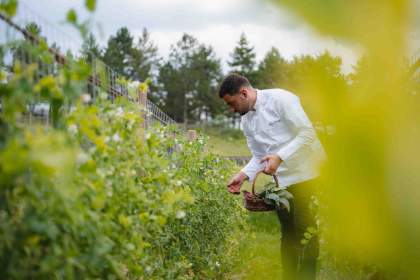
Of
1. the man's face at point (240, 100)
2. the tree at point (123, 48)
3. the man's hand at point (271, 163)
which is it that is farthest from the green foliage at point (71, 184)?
the tree at point (123, 48)

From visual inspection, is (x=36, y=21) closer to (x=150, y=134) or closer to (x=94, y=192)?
(x=150, y=134)

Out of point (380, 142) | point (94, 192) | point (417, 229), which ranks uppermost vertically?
point (380, 142)

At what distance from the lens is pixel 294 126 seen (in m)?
4.12

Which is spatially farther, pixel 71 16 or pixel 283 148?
pixel 283 148

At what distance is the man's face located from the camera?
14.5 feet

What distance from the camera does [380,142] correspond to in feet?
1.94

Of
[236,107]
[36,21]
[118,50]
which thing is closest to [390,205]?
[36,21]

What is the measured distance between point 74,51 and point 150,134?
1.97 feet

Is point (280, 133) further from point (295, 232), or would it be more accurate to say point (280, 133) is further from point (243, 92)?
point (295, 232)

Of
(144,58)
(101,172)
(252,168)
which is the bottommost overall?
(252,168)

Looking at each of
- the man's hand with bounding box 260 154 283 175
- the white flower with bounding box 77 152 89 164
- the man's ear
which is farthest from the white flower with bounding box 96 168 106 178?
the man's ear

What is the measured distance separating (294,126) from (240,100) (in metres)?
0.59

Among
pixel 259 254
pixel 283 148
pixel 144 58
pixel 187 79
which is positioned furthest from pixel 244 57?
pixel 283 148

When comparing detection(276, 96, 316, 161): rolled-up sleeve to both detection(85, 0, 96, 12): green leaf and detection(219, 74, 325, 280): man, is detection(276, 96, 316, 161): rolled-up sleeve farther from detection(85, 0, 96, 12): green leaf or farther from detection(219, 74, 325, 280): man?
detection(85, 0, 96, 12): green leaf
